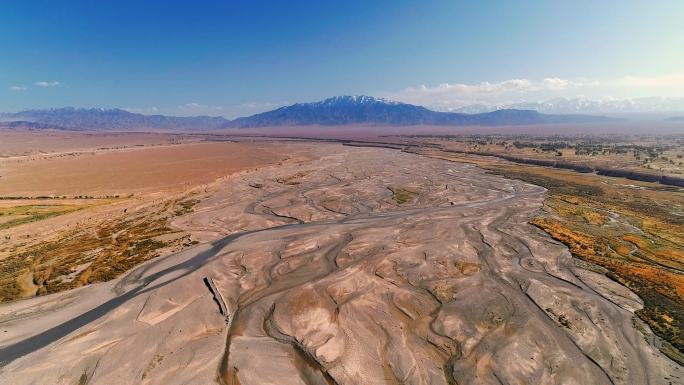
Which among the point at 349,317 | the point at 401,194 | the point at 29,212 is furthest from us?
the point at 401,194

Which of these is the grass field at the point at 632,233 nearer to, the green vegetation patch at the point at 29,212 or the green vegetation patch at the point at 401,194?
the green vegetation patch at the point at 401,194

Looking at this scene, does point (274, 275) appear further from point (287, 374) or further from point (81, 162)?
point (81, 162)

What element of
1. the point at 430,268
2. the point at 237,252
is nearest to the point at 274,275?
the point at 237,252

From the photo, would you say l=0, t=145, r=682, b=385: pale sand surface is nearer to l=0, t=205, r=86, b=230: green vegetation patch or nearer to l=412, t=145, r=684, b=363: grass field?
l=412, t=145, r=684, b=363: grass field

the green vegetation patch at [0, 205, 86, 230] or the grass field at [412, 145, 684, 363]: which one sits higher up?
the green vegetation patch at [0, 205, 86, 230]

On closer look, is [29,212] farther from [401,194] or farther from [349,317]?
[401,194]

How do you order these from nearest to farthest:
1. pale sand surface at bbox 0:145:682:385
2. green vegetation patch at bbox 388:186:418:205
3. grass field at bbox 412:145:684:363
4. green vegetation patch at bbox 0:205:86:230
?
pale sand surface at bbox 0:145:682:385 → grass field at bbox 412:145:684:363 → green vegetation patch at bbox 0:205:86:230 → green vegetation patch at bbox 388:186:418:205

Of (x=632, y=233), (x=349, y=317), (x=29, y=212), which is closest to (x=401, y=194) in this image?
(x=632, y=233)

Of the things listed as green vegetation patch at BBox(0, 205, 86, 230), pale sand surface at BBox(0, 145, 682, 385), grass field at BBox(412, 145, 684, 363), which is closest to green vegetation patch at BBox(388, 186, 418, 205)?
pale sand surface at BBox(0, 145, 682, 385)

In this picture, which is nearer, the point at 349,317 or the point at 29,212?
the point at 349,317
